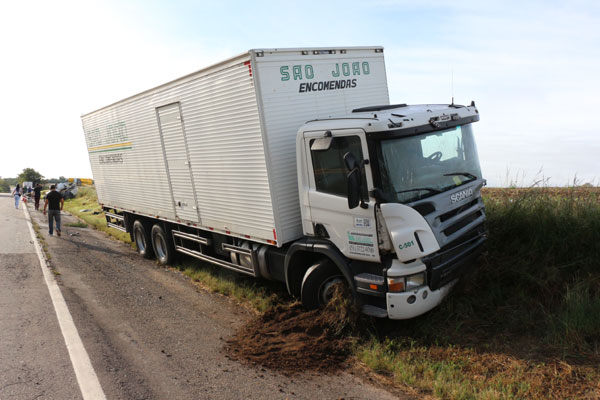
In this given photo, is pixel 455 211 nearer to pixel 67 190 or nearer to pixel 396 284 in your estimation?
pixel 396 284

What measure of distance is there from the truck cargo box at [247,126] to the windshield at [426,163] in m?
1.68

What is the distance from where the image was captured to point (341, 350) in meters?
5.24

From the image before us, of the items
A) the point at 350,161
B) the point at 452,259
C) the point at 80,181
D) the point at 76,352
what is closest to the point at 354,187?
the point at 350,161

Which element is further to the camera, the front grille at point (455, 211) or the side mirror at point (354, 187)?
the front grille at point (455, 211)

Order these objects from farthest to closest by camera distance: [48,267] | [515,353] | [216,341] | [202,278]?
[48,267] → [202,278] → [216,341] → [515,353]

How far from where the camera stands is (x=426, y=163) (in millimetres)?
5391

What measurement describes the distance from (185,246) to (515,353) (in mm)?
6754

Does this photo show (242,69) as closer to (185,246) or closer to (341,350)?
(341,350)

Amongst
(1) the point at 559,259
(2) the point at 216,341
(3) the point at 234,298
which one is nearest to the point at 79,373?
(2) the point at 216,341

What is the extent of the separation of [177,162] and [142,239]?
361 centimetres

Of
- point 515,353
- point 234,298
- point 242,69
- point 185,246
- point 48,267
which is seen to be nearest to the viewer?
point 515,353

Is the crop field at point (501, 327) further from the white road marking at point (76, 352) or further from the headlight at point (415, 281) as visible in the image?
the white road marking at point (76, 352)

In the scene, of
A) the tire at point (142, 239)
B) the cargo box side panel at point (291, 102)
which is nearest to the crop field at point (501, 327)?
the cargo box side panel at point (291, 102)

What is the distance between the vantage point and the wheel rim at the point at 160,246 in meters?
10.4
